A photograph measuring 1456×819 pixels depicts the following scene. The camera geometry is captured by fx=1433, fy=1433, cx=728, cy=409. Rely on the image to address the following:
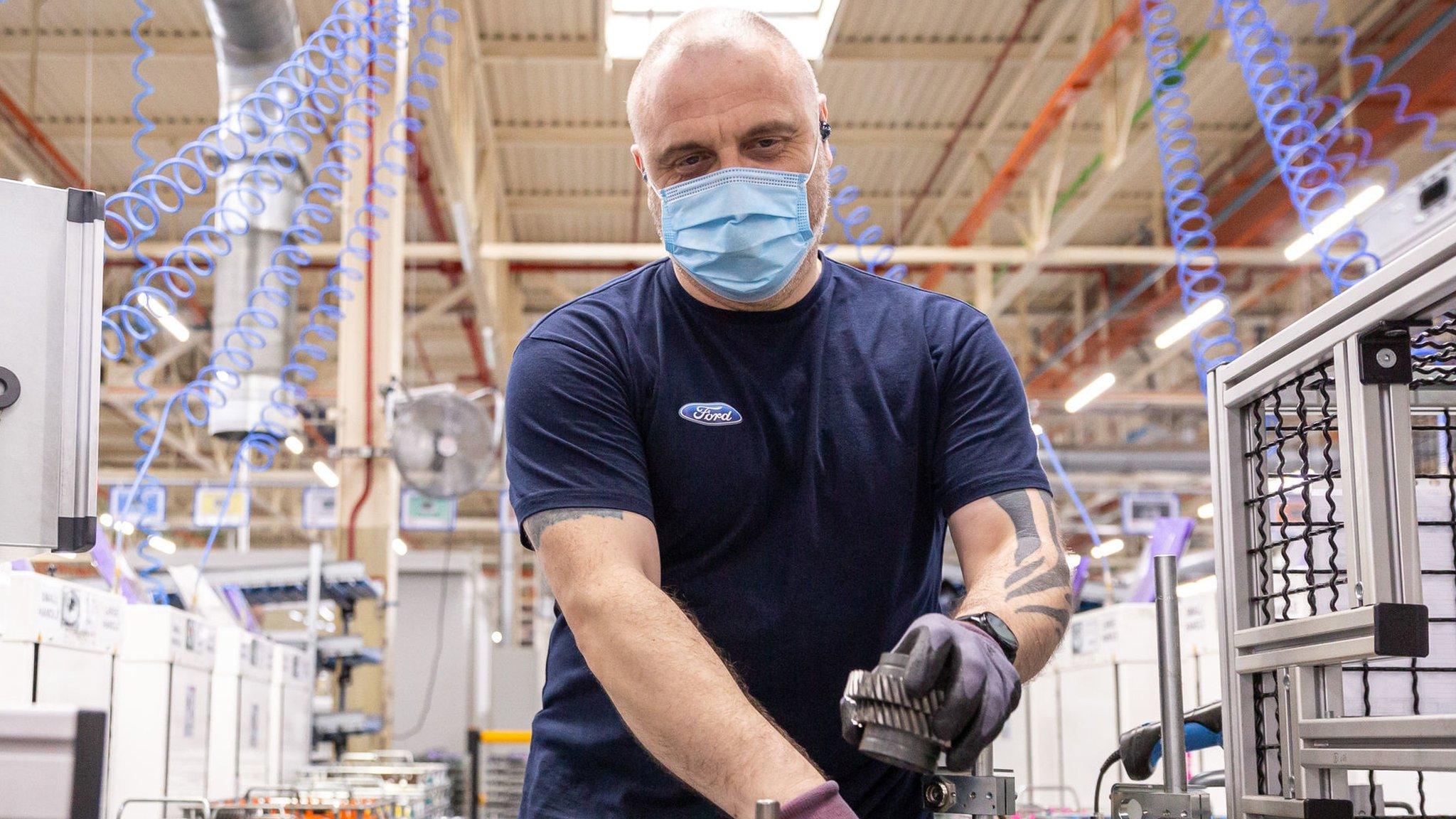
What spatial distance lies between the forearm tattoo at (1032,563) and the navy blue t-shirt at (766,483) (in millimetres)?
24

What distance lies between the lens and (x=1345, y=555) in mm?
1417

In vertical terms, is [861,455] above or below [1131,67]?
below

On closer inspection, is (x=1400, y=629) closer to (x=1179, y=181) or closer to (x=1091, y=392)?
(x=1179, y=181)

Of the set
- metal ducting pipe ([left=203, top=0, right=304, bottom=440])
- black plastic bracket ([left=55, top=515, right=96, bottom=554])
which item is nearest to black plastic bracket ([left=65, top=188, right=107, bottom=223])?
black plastic bracket ([left=55, top=515, right=96, bottom=554])

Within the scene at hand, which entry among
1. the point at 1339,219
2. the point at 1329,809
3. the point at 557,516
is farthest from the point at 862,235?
the point at 1329,809

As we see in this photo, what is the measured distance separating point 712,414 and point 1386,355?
0.68 meters

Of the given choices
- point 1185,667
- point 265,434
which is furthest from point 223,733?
point 1185,667

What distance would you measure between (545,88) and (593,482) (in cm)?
974

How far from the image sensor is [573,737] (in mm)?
1600

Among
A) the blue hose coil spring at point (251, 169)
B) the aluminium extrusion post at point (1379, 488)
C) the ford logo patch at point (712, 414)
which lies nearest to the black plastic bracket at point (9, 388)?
the ford logo patch at point (712, 414)

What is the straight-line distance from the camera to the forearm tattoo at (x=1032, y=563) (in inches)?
58.2

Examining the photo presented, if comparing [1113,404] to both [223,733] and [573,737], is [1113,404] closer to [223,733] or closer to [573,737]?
[223,733]

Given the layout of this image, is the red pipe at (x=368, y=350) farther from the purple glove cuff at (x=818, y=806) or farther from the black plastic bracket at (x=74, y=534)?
the purple glove cuff at (x=818, y=806)

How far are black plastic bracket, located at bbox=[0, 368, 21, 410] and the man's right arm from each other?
60 centimetres
